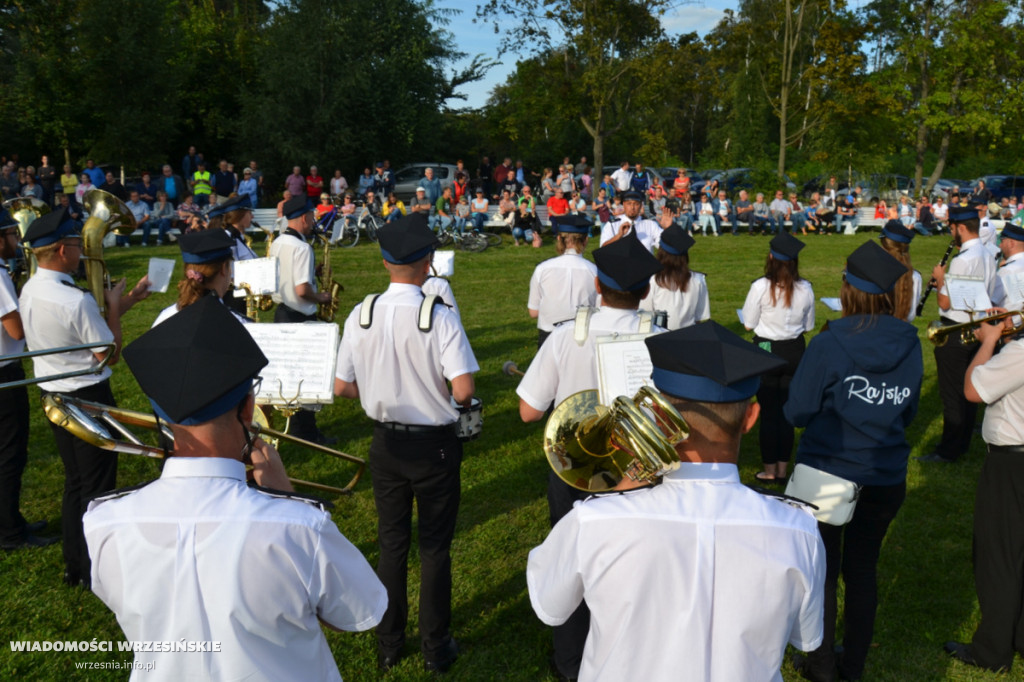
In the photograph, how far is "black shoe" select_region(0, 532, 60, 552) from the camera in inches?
212

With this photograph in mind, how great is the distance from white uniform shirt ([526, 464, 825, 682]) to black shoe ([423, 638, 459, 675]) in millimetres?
2351

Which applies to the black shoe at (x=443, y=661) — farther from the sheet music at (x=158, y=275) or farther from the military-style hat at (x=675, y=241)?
the military-style hat at (x=675, y=241)

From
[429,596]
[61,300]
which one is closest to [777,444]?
[429,596]

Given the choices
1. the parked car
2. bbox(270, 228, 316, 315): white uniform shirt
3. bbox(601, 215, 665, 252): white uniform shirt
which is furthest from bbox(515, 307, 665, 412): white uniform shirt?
the parked car

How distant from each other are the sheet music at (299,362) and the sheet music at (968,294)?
16.0ft

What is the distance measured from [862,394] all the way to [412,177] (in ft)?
84.0

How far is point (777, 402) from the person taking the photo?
646cm

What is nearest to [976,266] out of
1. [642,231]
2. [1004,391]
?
[1004,391]

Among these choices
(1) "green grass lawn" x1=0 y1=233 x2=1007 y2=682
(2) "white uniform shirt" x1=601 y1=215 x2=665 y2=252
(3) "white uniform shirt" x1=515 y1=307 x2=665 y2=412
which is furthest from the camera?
(2) "white uniform shirt" x1=601 y1=215 x2=665 y2=252

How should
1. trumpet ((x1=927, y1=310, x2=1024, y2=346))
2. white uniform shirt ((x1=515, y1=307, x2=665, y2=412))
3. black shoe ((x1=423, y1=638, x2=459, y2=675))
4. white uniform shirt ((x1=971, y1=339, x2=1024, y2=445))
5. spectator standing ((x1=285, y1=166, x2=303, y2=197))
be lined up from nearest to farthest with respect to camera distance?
white uniform shirt ((x1=971, y1=339, x2=1024, y2=445)) → white uniform shirt ((x1=515, y1=307, x2=665, y2=412)) → black shoe ((x1=423, y1=638, x2=459, y2=675)) → trumpet ((x1=927, y1=310, x2=1024, y2=346)) → spectator standing ((x1=285, y1=166, x2=303, y2=197))

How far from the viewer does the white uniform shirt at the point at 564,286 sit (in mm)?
7066

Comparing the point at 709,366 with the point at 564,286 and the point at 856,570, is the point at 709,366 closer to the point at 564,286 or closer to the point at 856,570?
the point at 856,570

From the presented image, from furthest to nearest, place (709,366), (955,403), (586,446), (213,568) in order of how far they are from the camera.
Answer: (955,403) < (586,446) < (709,366) < (213,568)

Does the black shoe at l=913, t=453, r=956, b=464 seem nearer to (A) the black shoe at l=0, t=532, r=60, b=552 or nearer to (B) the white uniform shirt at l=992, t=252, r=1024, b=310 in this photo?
(B) the white uniform shirt at l=992, t=252, r=1024, b=310
